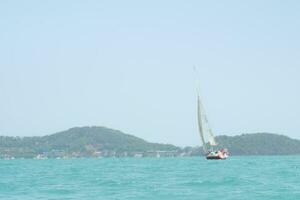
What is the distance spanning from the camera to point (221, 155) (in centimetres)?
13088

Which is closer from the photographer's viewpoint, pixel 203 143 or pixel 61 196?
pixel 61 196

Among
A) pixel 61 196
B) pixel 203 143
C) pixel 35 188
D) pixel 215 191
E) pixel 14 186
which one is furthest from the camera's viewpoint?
pixel 203 143

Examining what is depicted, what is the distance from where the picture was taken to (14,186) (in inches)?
2203

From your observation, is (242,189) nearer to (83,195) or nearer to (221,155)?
(83,195)

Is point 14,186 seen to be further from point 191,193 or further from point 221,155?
point 221,155

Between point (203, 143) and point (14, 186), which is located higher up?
point (203, 143)

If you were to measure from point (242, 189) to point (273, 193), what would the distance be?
346 centimetres

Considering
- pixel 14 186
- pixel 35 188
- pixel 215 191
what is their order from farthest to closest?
pixel 14 186
pixel 35 188
pixel 215 191

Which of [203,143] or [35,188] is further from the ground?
[203,143]

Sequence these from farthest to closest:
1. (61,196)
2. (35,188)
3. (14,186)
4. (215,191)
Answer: (14,186) → (35,188) → (215,191) → (61,196)

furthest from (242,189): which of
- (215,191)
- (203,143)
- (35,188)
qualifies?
(203,143)

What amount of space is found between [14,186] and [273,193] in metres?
23.2

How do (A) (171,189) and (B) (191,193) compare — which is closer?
(B) (191,193)

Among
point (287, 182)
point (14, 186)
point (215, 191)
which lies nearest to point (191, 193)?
point (215, 191)
